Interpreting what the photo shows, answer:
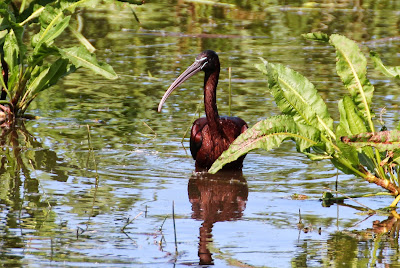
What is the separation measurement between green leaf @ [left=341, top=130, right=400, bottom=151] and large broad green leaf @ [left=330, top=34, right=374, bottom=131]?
61 centimetres

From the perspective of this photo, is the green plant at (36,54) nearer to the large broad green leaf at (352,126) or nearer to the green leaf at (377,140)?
the large broad green leaf at (352,126)

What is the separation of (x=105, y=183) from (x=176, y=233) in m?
1.55

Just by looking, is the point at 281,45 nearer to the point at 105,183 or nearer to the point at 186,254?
the point at 105,183

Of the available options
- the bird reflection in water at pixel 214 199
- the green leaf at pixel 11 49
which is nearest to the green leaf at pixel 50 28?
the green leaf at pixel 11 49

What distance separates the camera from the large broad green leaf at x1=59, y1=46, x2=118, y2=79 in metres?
7.91

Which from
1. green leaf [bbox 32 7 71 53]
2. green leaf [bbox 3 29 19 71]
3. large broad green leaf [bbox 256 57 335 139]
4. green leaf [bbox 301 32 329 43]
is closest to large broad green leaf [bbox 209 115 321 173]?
large broad green leaf [bbox 256 57 335 139]

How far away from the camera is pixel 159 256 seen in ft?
16.7

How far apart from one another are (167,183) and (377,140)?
2050 mm

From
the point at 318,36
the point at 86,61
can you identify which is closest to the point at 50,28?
the point at 86,61

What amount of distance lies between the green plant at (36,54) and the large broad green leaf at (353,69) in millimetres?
2367

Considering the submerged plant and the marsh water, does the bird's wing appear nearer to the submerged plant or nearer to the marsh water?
the marsh water

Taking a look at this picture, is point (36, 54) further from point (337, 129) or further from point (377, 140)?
point (377, 140)

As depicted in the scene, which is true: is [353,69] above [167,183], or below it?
above

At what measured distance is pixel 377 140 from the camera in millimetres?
5836
